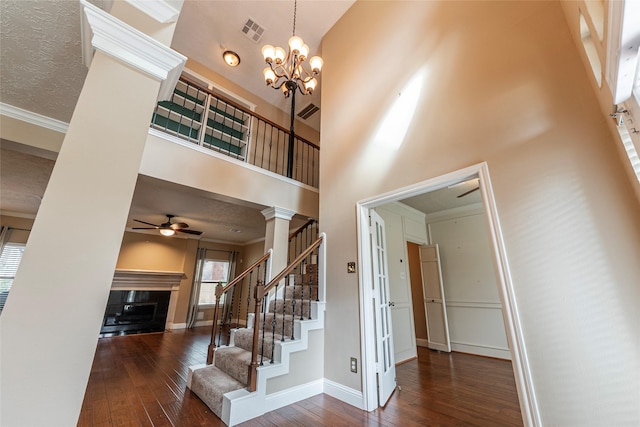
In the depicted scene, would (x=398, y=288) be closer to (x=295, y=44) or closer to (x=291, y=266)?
(x=291, y=266)

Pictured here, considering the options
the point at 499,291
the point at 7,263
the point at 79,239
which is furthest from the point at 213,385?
the point at 7,263

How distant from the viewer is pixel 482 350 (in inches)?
180

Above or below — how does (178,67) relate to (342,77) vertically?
below

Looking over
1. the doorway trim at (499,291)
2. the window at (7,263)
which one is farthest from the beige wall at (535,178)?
the window at (7,263)

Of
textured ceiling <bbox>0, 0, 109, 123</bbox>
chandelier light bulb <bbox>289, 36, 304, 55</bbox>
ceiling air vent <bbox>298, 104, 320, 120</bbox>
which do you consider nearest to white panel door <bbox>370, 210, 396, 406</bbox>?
chandelier light bulb <bbox>289, 36, 304, 55</bbox>

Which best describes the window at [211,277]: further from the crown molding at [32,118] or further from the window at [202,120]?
the crown molding at [32,118]

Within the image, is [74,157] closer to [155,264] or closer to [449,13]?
[449,13]

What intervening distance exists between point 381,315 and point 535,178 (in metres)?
2.00

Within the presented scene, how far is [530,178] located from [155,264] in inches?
342

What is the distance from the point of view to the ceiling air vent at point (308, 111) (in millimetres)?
5855

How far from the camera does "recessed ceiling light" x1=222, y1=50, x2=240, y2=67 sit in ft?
15.9

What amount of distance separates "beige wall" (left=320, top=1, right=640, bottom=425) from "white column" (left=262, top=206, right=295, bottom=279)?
96 cm

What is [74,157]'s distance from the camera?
3.97ft

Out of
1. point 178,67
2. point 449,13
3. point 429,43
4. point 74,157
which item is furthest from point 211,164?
point 449,13
